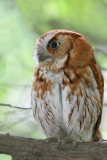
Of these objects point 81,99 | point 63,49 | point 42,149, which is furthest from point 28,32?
point 42,149

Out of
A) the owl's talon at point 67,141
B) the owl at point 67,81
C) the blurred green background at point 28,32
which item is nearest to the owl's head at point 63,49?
the owl at point 67,81

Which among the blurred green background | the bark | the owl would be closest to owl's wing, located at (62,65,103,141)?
the owl

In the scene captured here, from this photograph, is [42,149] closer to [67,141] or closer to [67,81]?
[67,141]

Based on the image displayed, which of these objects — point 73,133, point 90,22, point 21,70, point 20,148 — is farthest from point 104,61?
point 20,148

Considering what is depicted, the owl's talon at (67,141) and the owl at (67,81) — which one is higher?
the owl at (67,81)

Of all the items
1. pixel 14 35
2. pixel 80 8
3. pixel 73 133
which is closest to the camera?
pixel 73 133

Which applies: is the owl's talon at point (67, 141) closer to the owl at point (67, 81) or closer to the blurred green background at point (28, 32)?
the owl at point (67, 81)

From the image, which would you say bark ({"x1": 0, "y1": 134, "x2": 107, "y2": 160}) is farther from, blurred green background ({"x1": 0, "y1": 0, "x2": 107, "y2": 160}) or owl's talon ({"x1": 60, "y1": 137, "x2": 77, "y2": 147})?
blurred green background ({"x1": 0, "y1": 0, "x2": 107, "y2": 160})

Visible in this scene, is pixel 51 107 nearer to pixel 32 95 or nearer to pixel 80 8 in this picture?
pixel 32 95
